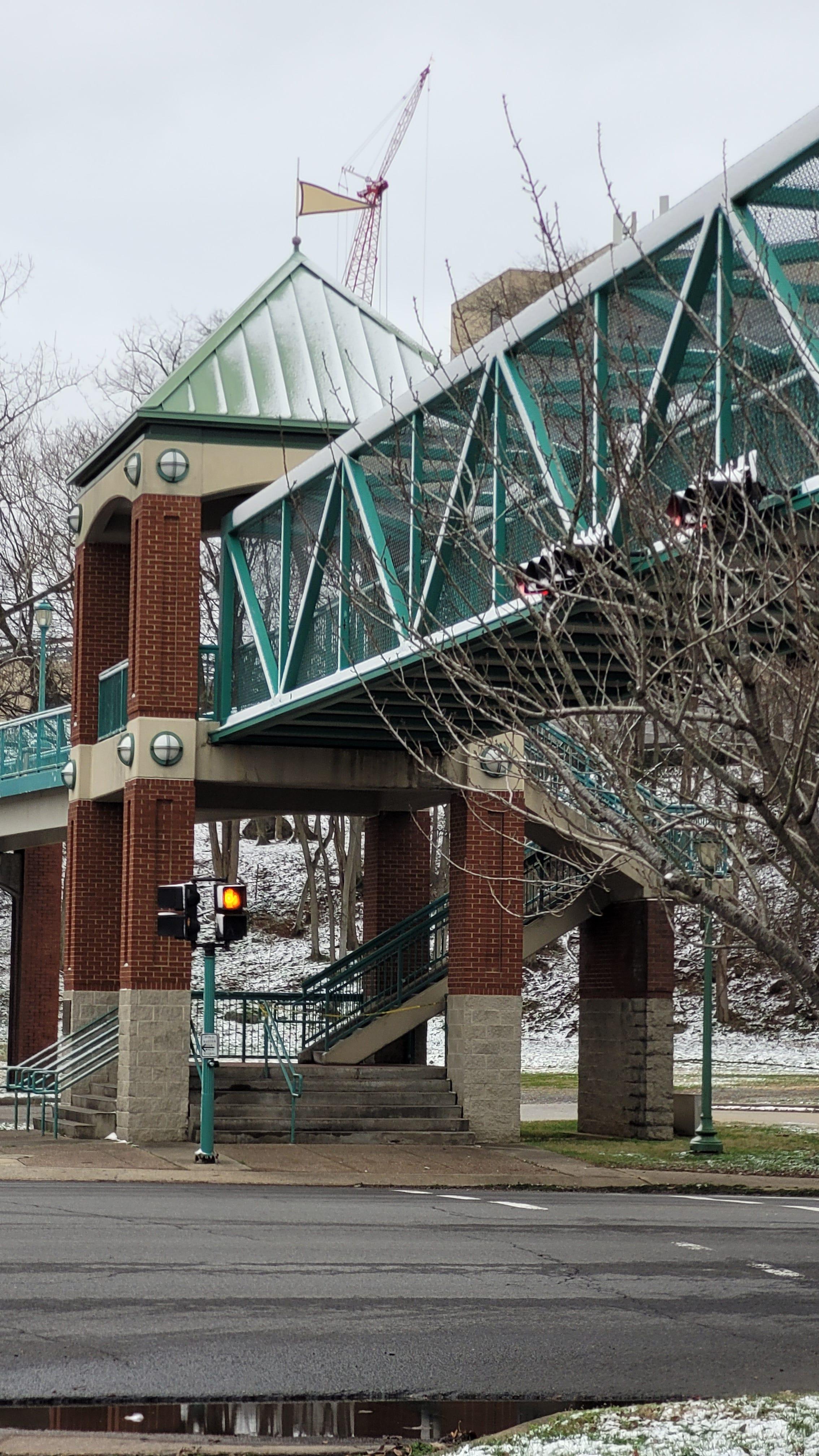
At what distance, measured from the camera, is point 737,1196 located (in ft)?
64.5

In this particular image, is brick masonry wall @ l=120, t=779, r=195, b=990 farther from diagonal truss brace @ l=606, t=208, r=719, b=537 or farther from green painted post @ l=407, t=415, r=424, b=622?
diagonal truss brace @ l=606, t=208, r=719, b=537

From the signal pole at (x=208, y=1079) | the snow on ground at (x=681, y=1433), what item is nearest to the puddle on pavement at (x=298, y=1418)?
the snow on ground at (x=681, y=1433)

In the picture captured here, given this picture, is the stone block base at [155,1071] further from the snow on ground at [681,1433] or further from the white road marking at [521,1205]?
the snow on ground at [681,1433]

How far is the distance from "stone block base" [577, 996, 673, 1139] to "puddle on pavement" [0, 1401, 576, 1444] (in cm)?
1863

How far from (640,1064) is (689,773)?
14.4 meters

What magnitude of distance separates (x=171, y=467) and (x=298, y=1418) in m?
17.8

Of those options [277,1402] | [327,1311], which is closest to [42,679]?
[327,1311]

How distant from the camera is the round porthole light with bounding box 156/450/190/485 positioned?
24.5 meters

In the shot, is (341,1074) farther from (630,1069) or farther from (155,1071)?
(630,1069)

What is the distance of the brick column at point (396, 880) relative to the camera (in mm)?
29156

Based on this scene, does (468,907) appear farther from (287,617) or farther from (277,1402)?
(277,1402)

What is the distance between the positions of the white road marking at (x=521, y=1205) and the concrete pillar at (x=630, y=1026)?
9.25 meters

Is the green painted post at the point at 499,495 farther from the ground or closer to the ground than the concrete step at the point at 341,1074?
farther from the ground

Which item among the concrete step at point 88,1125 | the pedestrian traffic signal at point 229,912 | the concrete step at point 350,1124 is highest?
the pedestrian traffic signal at point 229,912
